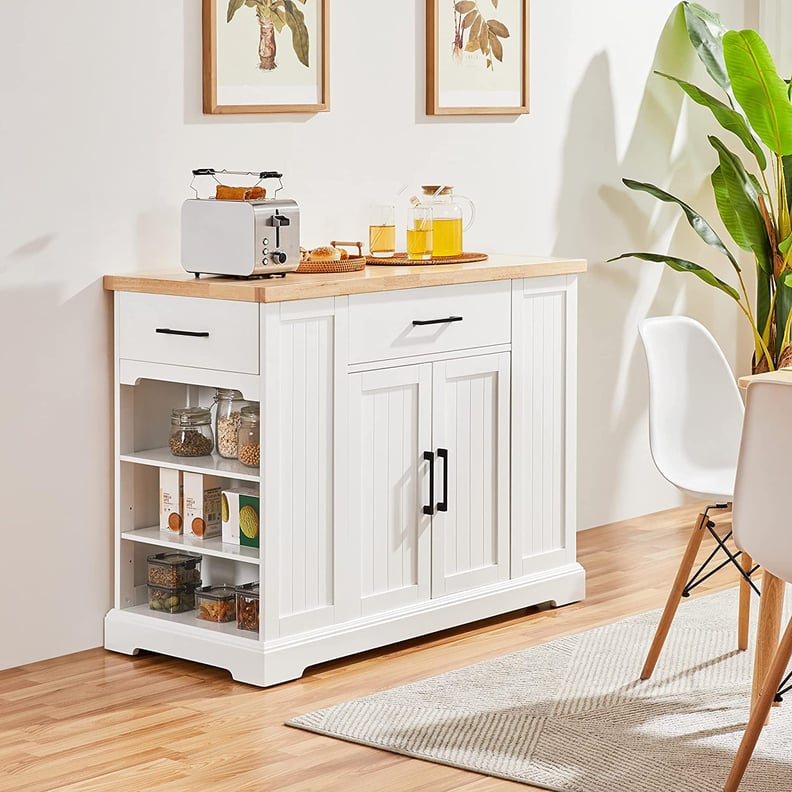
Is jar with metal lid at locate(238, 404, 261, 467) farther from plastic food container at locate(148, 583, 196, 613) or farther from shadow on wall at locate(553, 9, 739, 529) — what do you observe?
shadow on wall at locate(553, 9, 739, 529)

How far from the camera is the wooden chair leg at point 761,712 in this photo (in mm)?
2707

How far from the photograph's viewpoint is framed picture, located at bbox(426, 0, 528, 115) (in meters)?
4.42

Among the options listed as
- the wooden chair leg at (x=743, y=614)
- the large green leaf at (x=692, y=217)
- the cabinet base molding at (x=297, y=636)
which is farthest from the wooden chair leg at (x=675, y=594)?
the large green leaf at (x=692, y=217)

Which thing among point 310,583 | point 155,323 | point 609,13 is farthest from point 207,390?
point 609,13

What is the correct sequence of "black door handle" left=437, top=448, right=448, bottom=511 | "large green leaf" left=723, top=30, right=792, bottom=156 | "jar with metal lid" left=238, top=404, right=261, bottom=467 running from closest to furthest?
"jar with metal lid" left=238, top=404, right=261, bottom=467
"black door handle" left=437, top=448, right=448, bottom=511
"large green leaf" left=723, top=30, right=792, bottom=156

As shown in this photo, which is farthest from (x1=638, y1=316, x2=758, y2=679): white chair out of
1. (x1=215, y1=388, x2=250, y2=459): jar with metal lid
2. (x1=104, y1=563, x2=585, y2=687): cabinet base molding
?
→ (x1=215, y1=388, x2=250, y2=459): jar with metal lid

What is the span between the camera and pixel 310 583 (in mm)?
3553

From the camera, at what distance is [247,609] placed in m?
3.53

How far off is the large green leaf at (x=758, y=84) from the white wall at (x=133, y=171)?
1.43 feet

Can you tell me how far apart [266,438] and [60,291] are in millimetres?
647

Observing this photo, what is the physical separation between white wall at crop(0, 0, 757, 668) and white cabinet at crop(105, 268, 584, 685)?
0.42 ft

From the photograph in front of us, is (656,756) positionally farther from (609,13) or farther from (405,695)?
(609,13)

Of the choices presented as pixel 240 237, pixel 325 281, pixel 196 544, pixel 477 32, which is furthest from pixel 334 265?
pixel 477 32

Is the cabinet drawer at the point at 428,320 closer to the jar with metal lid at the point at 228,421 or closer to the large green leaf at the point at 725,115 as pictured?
the jar with metal lid at the point at 228,421
